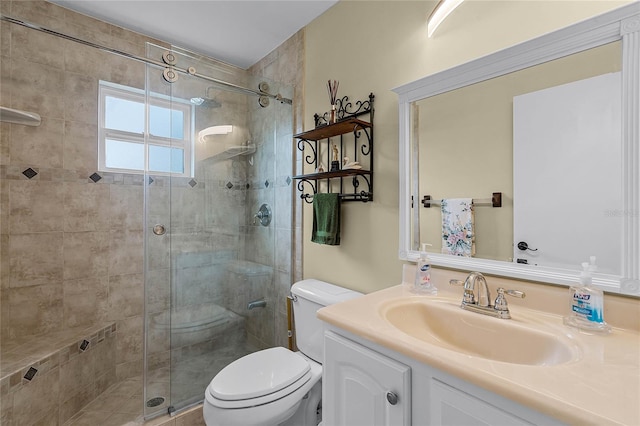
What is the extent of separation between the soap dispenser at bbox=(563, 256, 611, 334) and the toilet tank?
0.83 metres

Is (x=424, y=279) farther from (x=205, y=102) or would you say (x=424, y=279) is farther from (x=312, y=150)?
(x=205, y=102)

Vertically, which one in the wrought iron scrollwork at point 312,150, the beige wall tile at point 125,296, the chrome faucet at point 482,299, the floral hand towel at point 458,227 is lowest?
the beige wall tile at point 125,296

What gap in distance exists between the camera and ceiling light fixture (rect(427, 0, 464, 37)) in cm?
106

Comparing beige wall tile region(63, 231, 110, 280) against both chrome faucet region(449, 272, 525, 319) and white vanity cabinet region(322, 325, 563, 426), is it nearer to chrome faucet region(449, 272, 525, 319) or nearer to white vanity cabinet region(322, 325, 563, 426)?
white vanity cabinet region(322, 325, 563, 426)

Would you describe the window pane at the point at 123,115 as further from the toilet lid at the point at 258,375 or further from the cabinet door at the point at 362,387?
the cabinet door at the point at 362,387

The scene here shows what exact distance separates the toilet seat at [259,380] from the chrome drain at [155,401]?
55 centimetres

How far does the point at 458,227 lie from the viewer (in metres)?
1.11

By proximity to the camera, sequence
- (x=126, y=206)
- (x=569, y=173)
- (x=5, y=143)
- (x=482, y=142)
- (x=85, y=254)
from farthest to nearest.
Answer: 1. (x=126, y=206)
2. (x=85, y=254)
3. (x=5, y=143)
4. (x=482, y=142)
5. (x=569, y=173)

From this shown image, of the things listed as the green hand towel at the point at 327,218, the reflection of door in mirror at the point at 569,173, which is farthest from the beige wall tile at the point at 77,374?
the reflection of door in mirror at the point at 569,173

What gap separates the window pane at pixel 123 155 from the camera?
2027mm

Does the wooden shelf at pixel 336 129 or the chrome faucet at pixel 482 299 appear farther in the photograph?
the wooden shelf at pixel 336 129

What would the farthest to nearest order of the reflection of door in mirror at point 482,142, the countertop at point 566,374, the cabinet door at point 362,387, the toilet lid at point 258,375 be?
1. the toilet lid at point 258,375
2. the reflection of door in mirror at point 482,142
3. the cabinet door at point 362,387
4. the countertop at point 566,374

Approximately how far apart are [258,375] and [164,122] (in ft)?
4.50

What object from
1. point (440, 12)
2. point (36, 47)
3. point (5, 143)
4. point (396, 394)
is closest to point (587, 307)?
point (396, 394)
